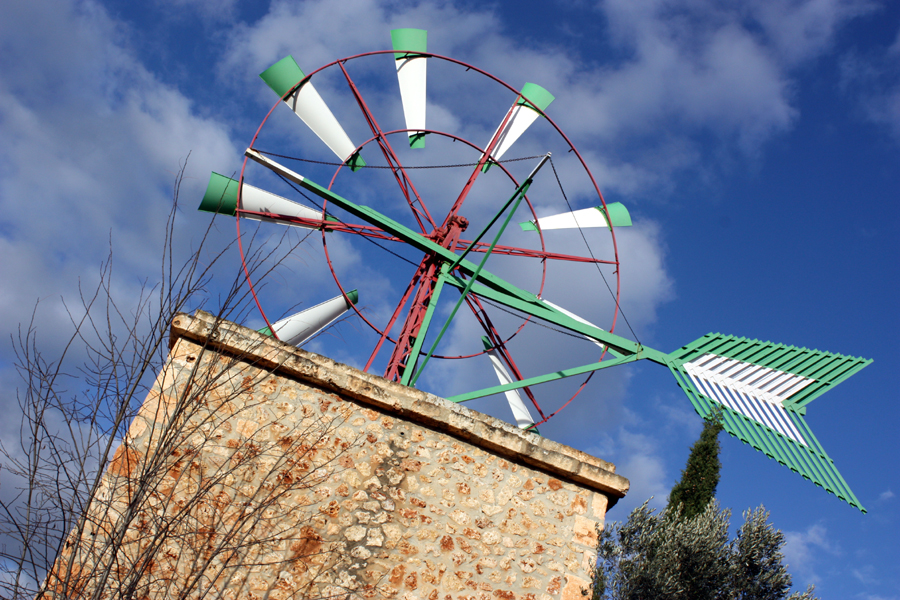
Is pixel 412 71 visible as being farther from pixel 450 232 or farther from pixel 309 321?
pixel 309 321

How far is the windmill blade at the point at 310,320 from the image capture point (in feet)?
20.2

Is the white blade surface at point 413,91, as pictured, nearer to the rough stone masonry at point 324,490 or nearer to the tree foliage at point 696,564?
the rough stone masonry at point 324,490

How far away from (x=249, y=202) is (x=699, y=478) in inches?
290

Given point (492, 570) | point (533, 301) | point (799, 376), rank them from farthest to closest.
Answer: point (533, 301), point (799, 376), point (492, 570)

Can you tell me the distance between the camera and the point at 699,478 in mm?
9070

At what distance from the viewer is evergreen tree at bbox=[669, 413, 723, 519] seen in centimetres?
881

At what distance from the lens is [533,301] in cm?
714

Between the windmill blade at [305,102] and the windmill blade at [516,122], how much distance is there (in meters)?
1.95

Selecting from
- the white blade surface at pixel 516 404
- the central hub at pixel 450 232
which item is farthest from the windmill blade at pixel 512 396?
the central hub at pixel 450 232

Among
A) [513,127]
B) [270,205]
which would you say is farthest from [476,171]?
[270,205]

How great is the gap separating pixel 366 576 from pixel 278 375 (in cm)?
130

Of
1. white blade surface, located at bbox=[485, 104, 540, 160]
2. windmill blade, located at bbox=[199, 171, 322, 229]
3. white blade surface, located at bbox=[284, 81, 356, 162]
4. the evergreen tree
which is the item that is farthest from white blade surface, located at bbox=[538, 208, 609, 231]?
the evergreen tree

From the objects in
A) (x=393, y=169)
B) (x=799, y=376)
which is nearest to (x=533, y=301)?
(x=393, y=169)

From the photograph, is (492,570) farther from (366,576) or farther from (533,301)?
(533,301)
